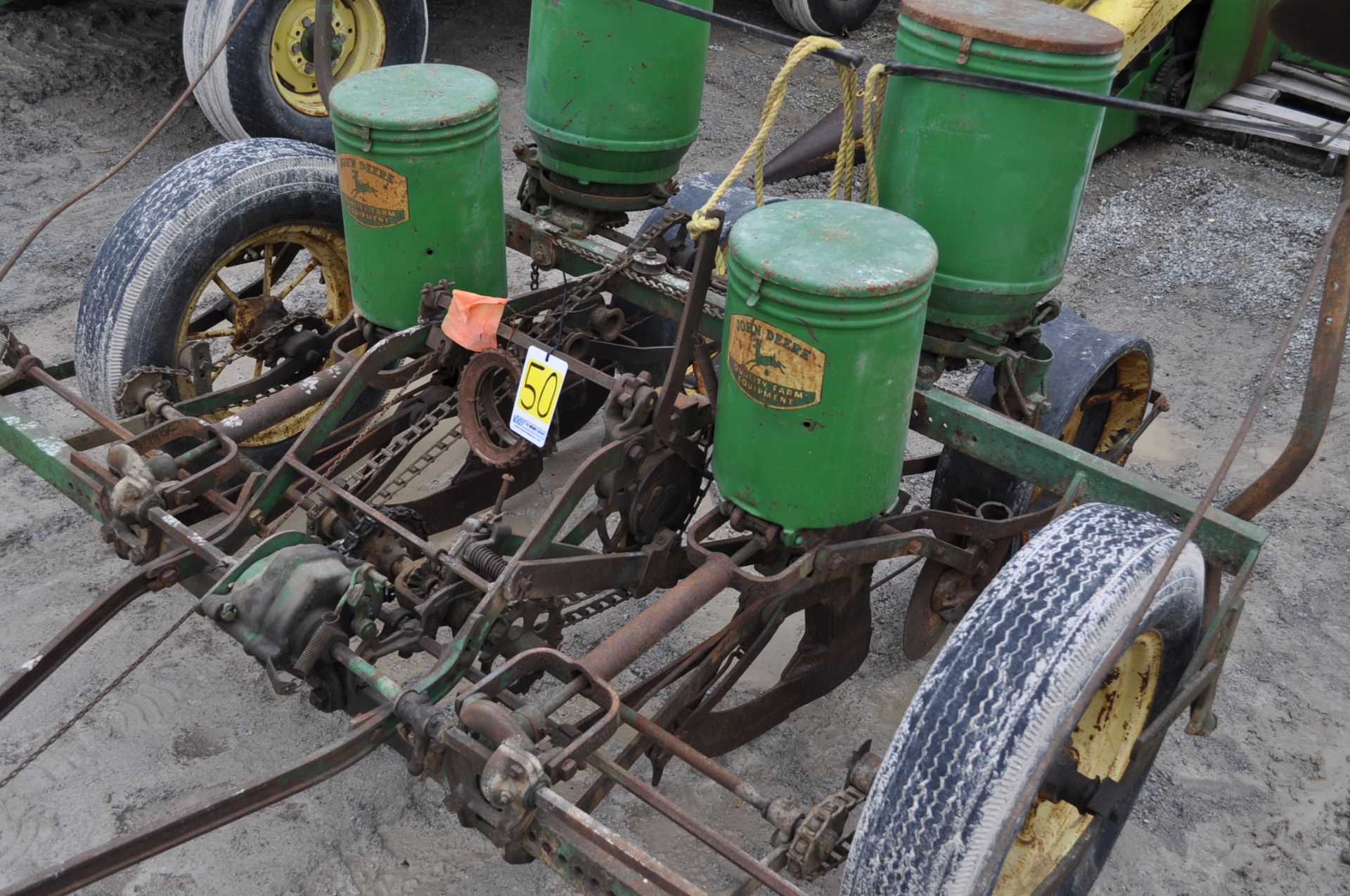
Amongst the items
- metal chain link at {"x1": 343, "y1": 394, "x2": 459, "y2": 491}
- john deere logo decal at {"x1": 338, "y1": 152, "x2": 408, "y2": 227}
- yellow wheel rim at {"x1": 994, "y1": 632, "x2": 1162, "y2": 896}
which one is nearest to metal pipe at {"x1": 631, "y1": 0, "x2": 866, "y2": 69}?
john deere logo decal at {"x1": 338, "y1": 152, "x2": 408, "y2": 227}

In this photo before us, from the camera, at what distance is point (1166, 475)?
470 centimetres

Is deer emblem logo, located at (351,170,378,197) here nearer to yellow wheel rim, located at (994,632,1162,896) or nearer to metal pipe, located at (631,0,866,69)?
metal pipe, located at (631,0,866,69)

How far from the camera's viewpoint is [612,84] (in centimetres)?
353

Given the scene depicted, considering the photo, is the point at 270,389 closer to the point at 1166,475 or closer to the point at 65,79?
the point at 1166,475

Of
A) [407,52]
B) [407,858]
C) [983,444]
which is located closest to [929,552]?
[983,444]

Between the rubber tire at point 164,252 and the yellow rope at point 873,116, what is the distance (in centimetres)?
178

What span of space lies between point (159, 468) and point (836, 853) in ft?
5.92

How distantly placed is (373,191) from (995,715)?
2.09 metres

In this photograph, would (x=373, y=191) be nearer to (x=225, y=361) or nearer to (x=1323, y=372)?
(x=225, y=361)

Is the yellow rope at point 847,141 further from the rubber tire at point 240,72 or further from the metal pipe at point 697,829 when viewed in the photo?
the rubber tire at point 240,72

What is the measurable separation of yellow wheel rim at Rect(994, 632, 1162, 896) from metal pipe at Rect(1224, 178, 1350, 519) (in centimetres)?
48

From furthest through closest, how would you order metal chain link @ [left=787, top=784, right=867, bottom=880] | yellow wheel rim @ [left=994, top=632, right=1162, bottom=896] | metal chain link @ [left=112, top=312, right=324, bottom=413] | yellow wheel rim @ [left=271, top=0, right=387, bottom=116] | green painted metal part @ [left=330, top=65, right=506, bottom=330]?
yellow wheel rim @ [left=271, top=0, right=387, bottom=116]
metal chain link @ [left=112, top=312, right=324, bottom=413]
green painted metal part @ [left=330, top=65, right=506, bottom=330]
yellow wheel rim @ [left=994, top=632, right=1162, bottom=896]
metal chain link @ [left=787, top=784, right=867, bottom=880]

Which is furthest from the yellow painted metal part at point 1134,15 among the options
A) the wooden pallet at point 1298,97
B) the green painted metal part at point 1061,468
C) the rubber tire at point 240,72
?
the rubber tire at point 240,72

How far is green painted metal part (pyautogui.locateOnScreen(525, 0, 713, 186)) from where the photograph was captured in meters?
3.46
